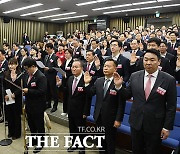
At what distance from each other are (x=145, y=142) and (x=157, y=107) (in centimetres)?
38

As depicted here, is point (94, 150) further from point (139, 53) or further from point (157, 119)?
point (139, 53)

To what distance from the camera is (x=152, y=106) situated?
179 cm

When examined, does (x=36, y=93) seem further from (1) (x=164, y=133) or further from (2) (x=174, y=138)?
(2) (x=174, y=138)

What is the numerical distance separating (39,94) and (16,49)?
4336mm

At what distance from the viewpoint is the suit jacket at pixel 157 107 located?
1.76 metres

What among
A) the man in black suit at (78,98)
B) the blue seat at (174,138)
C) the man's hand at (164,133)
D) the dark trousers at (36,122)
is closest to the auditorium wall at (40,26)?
the blue seat at (174,138)

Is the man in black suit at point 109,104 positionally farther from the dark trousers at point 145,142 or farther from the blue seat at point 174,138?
the blue seat at point 174,138

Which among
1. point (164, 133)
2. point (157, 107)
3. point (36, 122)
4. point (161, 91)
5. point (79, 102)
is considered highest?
point (161, 91)

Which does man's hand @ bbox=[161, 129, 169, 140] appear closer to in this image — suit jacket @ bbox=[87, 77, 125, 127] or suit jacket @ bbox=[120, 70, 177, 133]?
suit jacket @ bbox=[120, 70, 177, 133]

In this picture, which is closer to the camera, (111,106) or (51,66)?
(111,106)

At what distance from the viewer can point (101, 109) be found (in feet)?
7.47

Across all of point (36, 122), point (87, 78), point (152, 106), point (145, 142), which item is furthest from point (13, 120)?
point (152, 106)

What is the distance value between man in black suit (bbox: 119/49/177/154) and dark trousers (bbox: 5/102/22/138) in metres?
2.07

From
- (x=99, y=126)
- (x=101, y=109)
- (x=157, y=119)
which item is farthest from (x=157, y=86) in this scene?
→ (x=99, y=126)
